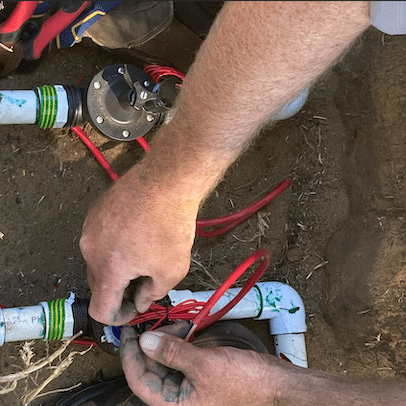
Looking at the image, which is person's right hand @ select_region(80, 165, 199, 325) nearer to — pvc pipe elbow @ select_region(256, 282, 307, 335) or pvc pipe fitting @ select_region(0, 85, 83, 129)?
pvc pipe fitting @ select_region(0, 85, 83, 129)

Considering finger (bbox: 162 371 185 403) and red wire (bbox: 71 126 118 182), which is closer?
finger (bbox: 162 371 185 403)

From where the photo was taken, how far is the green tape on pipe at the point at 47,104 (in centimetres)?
144

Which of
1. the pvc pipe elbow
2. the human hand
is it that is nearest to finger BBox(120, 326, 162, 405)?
the human hand

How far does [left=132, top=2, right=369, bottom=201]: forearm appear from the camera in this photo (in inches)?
35.9

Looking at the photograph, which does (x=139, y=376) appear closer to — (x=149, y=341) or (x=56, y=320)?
(x=149, y=341)

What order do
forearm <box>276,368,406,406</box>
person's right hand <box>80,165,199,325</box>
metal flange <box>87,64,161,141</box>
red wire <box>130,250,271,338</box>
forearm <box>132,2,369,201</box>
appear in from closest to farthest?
forearm <box>132,2,369,201</box> → person's right hand <box>80,165,199,325</box> → forearm <box>276,368,406,406</box> → red wire <box>130,250,271,338</box> → metal flange <box>87,64,161,141</box>

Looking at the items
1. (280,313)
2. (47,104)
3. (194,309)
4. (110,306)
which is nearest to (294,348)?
(280,313)

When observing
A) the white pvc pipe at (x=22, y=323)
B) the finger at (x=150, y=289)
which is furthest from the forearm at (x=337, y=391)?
the white pvc pipe at (x=22, y=323)

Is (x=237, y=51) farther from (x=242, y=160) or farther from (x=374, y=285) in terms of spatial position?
(x=374, y=285)

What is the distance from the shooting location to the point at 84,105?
58.6 inches

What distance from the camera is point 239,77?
98 cm

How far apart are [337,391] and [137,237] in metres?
0.53

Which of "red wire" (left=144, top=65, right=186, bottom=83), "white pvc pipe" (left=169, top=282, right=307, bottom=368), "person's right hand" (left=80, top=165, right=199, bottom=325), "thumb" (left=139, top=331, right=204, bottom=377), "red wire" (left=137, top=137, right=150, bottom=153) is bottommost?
"white pvc pipe" (left=169, top=282, right=307, bottom=368)

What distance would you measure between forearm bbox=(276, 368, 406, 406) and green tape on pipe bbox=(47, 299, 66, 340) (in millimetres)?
532
